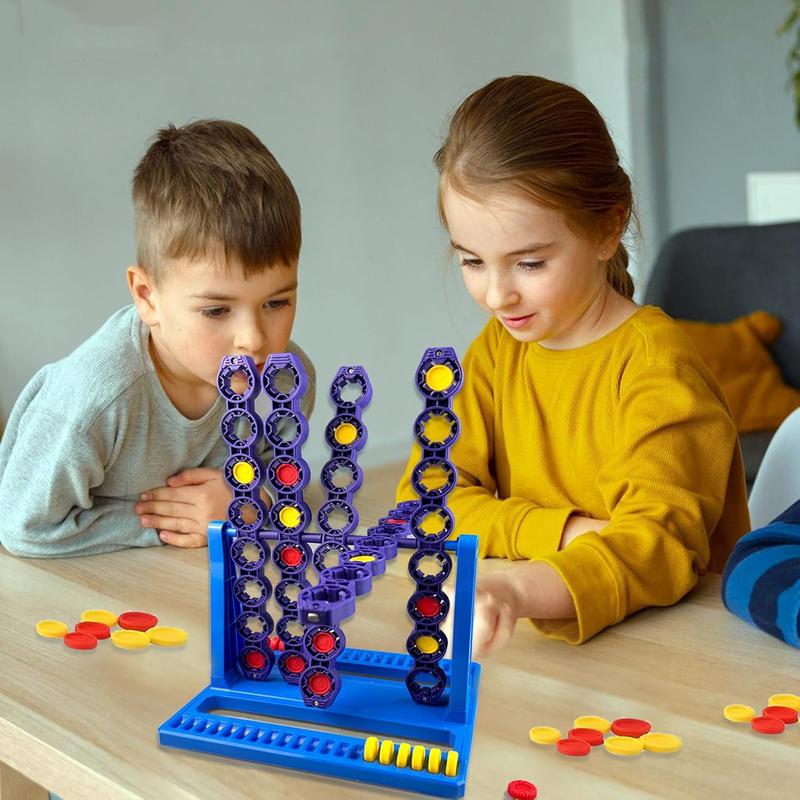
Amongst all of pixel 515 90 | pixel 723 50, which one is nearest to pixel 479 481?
pixel 515 90

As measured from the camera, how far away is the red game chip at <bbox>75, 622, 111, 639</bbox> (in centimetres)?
92

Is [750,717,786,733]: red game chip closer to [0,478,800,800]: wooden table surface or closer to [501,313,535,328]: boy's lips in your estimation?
[0,478,800,800]: wooden table surface

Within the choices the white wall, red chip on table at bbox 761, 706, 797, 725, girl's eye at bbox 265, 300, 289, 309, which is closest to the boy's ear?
girl's eye at bbox 265, 300, 289, 309

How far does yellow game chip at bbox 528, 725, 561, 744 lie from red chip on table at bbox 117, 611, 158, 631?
14.6 inches

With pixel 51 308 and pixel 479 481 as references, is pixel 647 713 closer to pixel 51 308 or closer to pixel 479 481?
pixel 479 481

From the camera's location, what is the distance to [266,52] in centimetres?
310

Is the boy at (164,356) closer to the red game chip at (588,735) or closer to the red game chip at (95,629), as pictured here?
the red game chip at (95,629)

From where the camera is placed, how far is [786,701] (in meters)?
0.74

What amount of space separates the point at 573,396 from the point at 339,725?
1.70 ft

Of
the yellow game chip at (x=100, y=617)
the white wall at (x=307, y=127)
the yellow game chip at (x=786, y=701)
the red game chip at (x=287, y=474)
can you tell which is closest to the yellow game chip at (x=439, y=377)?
the red game chip at (x=287, y=474)

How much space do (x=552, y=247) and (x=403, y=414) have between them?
257 centimetres

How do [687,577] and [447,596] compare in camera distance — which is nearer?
[447,596]

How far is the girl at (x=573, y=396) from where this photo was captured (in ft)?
3.06

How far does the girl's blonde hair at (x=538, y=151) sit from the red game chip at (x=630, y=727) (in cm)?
52
